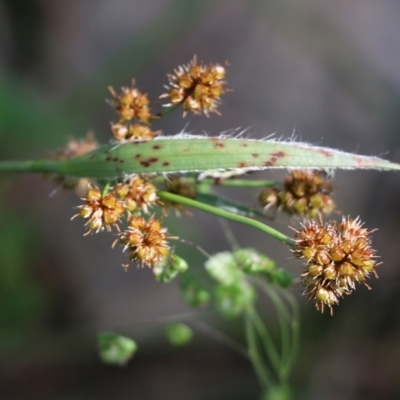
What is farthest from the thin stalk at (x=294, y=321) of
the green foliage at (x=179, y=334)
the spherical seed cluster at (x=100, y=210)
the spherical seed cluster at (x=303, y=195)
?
the spherical seed cluster at (x=100, y=210)

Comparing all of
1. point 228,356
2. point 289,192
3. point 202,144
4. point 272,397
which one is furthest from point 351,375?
point 202,144

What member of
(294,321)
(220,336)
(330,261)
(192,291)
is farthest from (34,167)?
(220,336)

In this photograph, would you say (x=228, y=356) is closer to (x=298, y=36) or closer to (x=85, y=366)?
(x=85, y=366)

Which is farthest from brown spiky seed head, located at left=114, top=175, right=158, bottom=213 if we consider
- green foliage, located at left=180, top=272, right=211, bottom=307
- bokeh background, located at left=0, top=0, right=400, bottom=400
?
bokeh background, located at left=0, top=0, right=400, bottom=400

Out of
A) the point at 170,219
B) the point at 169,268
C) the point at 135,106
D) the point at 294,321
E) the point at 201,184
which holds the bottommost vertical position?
the point at 294,321

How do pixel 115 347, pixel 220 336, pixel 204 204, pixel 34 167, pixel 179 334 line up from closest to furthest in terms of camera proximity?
pixel 204 204 < pixel 34 167 < pixel 115 347 < pixel 179 334 < pixel 220 336

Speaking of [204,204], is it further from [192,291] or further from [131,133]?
[192,291]
